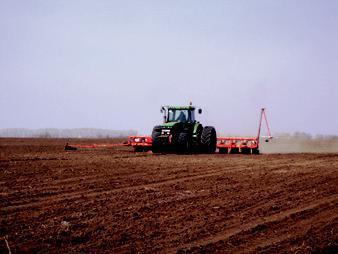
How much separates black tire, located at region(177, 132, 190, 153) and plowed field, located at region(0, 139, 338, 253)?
8.44 m

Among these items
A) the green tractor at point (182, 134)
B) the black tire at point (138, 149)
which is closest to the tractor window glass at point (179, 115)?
the green tractor at point (182, 134)

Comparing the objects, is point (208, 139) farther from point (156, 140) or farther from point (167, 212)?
point (167, 212)

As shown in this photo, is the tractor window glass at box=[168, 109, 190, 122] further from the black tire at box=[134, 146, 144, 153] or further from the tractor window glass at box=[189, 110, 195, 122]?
the black tire at box=[134, 146, 144, 153]

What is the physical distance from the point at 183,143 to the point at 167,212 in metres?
13.6

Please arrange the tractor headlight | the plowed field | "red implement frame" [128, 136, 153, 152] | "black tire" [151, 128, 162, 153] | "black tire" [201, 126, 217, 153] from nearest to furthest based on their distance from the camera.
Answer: the plowed field, the tractor headlight, "black tire" [151, 128, 162, 153], "black tire" [201, 126, 217, 153], "red implement frame" [128, 136, 153, 152]

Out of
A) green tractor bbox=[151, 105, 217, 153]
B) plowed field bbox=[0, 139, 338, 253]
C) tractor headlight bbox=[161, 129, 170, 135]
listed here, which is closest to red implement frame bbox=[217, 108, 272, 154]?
green tractor bbox=[151, 105, 217, 153]

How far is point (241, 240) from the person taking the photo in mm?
6129

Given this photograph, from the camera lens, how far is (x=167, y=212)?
7625mm

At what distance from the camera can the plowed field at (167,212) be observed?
19.4 ft

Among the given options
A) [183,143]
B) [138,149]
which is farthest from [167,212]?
[138,149]

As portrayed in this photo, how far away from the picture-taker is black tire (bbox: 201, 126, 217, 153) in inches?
872

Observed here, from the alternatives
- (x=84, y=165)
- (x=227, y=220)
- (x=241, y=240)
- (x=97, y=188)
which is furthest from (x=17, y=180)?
(x=241, y=240)

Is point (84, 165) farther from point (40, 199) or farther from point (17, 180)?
point (40, 199)

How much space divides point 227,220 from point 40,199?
3.59 metres
